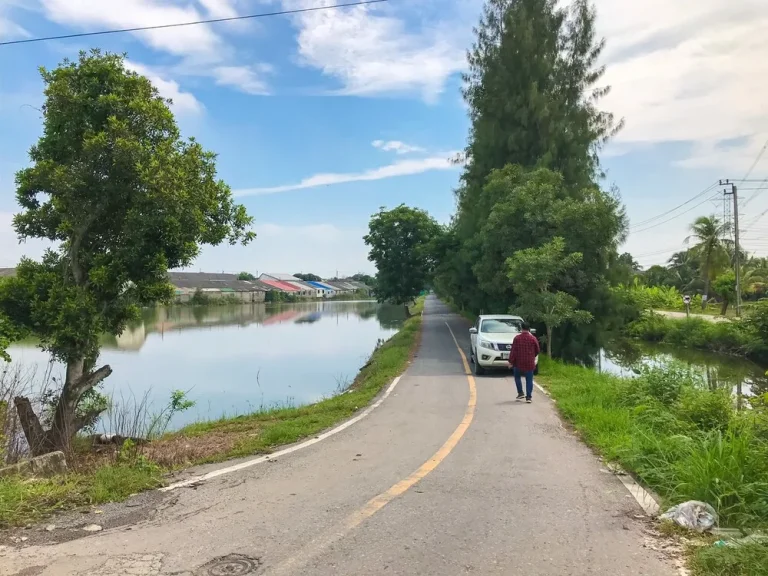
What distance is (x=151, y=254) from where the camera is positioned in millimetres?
9602

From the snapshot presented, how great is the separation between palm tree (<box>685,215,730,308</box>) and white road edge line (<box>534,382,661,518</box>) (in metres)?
50.7

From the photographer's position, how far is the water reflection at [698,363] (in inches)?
957

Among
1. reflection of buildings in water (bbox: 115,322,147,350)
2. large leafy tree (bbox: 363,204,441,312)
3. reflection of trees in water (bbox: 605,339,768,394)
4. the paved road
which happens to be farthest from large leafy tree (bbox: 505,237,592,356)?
large leafy tree (bbox: 363,204,441,312)

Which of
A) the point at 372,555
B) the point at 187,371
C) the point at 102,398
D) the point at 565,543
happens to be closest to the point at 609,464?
the point at 565,543

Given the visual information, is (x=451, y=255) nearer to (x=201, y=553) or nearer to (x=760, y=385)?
(x=760, y=385)

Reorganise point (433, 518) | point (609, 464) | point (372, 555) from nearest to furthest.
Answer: point (372, 555) < point (433, 518) < point (609, 464)

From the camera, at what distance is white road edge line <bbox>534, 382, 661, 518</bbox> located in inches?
221

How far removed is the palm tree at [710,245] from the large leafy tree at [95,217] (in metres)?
51.6

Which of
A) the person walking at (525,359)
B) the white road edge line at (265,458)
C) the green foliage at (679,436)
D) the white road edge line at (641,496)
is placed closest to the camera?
the green foliage at (679,436)

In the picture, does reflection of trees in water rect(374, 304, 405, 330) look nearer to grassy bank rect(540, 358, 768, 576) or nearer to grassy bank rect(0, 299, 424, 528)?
grassy bank rect(0, 299, 424, 528)

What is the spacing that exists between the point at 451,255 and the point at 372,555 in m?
32.8

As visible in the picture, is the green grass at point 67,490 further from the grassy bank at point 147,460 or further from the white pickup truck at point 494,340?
the white pickup truck at point 494,340

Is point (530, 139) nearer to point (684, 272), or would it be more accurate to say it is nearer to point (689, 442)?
point (689, 442)

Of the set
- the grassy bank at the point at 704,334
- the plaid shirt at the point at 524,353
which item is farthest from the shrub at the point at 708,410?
the grassy bank at the point at 704,334
